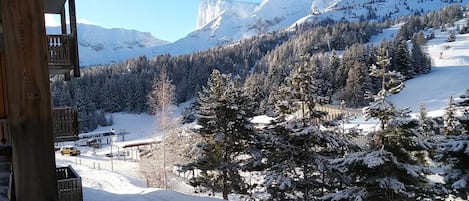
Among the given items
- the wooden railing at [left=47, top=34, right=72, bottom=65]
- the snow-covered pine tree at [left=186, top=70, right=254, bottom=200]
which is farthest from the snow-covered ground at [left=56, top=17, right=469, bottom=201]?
the wooden railing at [left=47, top=34, right=72, bottom=65]

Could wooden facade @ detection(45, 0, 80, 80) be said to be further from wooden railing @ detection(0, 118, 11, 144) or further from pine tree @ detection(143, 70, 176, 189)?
pine tree @ detection(143, 70, 176, 189)

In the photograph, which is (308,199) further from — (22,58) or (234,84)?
(22,58)

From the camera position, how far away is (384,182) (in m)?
10.5

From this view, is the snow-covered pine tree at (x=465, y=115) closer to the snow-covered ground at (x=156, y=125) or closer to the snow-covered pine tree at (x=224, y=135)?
the snow-covered ground at (x=156, y=125)

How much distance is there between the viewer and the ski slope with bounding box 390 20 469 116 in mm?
59244

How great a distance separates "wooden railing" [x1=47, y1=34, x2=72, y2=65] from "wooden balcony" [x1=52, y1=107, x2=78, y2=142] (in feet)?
3.37

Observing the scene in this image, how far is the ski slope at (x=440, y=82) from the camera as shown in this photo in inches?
2332

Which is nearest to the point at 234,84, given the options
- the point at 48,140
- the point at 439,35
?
the point at 48,140

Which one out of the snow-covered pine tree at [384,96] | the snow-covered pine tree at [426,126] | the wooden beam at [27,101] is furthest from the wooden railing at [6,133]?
the snow-covered pine tree at [426,126]

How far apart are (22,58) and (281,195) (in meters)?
13.2

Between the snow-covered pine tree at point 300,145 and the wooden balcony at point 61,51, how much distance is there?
775 centimetres

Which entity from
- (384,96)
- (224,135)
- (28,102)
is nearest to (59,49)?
(28,102)

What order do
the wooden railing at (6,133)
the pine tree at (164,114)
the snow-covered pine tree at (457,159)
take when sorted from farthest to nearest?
the pine tree at (164,114)
the snow-covered pine tree at (457,159)
the wooden railing at (6,133)

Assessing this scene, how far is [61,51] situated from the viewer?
805 centimetres
